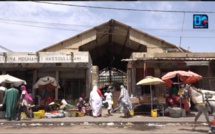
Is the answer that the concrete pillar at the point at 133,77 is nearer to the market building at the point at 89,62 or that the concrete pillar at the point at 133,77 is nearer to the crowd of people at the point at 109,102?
the market building at the point at 89,62

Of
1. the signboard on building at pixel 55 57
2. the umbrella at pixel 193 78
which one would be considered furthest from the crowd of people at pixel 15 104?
the umbrella at pixel 193 78

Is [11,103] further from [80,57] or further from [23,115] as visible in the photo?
[80,57]

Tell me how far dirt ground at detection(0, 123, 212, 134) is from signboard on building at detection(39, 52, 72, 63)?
8216 millimetres

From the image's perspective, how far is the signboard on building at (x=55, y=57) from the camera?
914 inches

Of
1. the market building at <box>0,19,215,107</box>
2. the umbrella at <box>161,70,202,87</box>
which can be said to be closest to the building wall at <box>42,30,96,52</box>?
the market building at <box>0,19,215,107</box>

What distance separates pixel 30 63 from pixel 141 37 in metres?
8.51

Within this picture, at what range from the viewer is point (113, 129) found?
1434 cm

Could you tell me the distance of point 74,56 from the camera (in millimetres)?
23281

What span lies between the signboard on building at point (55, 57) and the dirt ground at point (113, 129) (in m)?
8.22

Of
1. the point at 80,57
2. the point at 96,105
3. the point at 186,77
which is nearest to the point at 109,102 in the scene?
the point at 96,105

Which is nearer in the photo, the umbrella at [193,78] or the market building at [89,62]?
the umbrella at [193,78]

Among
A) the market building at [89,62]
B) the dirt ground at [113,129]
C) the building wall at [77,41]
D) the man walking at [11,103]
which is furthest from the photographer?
the building wall at [77,41]

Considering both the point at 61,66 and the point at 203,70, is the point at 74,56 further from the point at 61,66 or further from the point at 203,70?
the point at 203,70

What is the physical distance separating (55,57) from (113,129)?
1025cm
